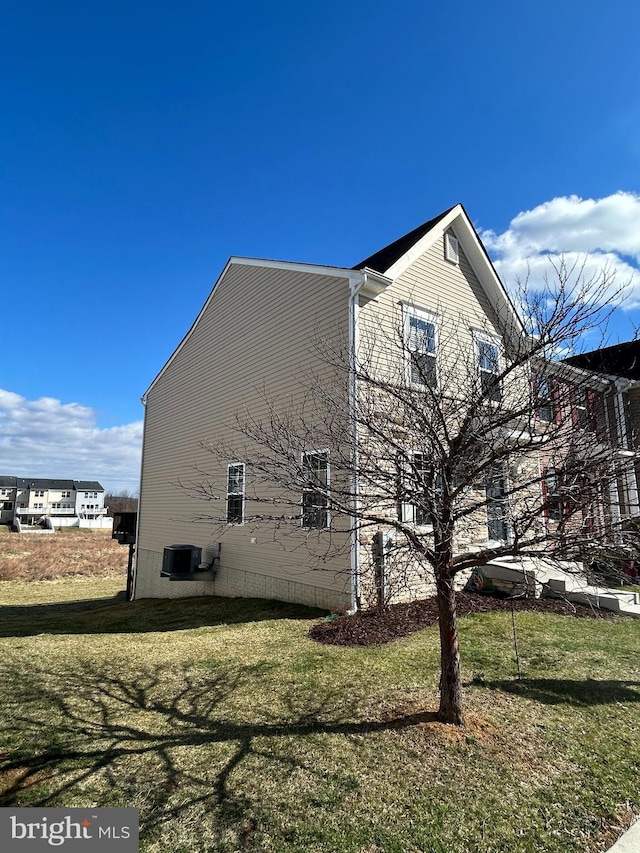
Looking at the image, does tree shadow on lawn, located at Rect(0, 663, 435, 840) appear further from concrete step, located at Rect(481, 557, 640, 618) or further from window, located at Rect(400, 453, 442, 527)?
concrete step, located at Rect(481, 557, 640, 618)

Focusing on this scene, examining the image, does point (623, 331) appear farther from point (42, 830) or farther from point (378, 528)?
point (42, 830)

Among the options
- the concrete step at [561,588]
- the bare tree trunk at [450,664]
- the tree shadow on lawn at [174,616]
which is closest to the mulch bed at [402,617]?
the concrete step at [561,588]

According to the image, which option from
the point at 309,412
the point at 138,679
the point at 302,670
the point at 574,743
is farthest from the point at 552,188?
the point at 138,679

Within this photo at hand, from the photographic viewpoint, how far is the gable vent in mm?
11258

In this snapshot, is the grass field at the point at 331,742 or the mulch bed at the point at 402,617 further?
the mulch bed at the point at 402,617

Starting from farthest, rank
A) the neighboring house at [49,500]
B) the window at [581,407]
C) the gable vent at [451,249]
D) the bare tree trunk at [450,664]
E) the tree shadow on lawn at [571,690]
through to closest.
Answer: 1. the neighboring house at [49,500]
2. the gable vent at [451,249]
3. the tree shadow on lawn at [571,690]
4. the window at [581,407]
5. the bare tree trunk at [450,664]

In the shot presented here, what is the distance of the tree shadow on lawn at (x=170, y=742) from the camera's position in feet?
10.3

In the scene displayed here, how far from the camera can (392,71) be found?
925 cm

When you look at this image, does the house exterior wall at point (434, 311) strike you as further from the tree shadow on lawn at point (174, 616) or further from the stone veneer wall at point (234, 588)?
the tree shadow on lawn at point (174, 616)

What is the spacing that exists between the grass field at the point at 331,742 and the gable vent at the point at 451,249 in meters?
8.76

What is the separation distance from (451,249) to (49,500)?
96.0 m

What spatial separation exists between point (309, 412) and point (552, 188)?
614cm

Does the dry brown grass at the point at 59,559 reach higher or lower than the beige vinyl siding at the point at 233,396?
lower

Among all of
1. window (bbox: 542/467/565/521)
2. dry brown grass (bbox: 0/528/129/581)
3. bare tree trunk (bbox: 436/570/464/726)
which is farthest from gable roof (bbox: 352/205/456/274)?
dry brown grass (bbox: 0/528/129/581)
